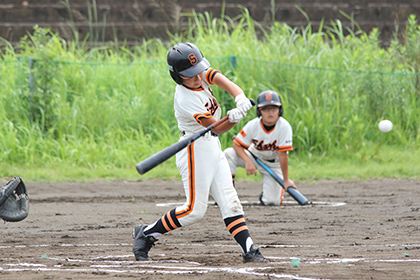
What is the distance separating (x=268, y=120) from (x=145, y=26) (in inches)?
346

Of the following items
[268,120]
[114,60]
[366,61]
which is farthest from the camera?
[114,60]

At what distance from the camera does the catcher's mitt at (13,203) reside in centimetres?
552

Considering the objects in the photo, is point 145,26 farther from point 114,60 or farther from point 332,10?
point 332,10

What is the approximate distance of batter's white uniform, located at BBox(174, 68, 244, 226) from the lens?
483 cm

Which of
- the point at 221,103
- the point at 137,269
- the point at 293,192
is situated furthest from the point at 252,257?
the point at 221,103

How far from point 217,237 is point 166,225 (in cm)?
113

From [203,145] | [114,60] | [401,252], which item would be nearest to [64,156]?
[114,60]

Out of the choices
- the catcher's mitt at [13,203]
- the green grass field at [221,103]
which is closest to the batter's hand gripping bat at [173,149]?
the catcher's mitt at [13,203]

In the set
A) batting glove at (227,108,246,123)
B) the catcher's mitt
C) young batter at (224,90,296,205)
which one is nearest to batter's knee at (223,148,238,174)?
young batter at (224,90,296,205)

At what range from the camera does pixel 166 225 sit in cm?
500

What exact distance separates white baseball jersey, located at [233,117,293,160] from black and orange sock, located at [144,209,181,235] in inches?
129

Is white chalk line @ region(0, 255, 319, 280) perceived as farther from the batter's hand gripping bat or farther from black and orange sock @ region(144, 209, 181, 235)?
the batter's hand gripping bat

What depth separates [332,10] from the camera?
16141 millimetres

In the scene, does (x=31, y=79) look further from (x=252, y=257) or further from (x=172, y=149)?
(x=252, y=257)
